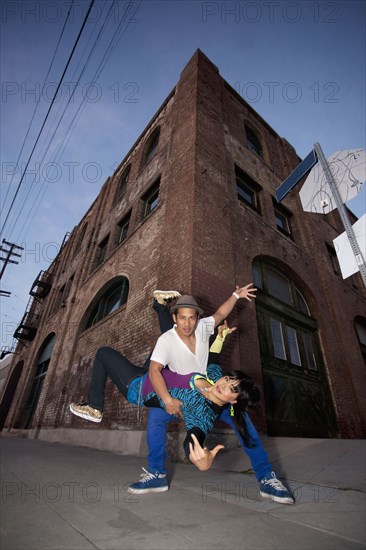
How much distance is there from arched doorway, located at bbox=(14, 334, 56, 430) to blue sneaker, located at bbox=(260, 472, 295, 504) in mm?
11721

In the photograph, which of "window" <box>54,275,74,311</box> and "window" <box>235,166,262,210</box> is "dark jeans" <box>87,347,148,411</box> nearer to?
"window" <box>235,166,262,210</box>

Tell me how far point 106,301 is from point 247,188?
6.26 meters

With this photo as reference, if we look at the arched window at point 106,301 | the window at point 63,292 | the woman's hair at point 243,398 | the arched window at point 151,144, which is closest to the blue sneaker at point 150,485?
the woman's hair at point 243,398

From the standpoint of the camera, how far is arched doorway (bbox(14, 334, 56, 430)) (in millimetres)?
11219

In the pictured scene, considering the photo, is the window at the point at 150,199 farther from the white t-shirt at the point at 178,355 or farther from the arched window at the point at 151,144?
the white t-shirt at the point at 178,355

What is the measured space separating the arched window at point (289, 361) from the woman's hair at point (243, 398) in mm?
4038

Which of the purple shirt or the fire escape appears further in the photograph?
the fire escape

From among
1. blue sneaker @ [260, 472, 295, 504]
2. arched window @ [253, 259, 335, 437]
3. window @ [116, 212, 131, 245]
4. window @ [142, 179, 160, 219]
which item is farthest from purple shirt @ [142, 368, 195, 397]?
window @ [116, 212, 131, 245]

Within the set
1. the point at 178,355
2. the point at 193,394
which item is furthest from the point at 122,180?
the point at 193,394

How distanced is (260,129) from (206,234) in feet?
30.4

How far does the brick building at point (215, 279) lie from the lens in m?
5.66

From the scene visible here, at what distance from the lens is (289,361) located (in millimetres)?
6840

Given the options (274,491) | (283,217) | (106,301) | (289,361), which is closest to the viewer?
(274,491)

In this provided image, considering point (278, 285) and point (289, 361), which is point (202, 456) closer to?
point (289, 361)
